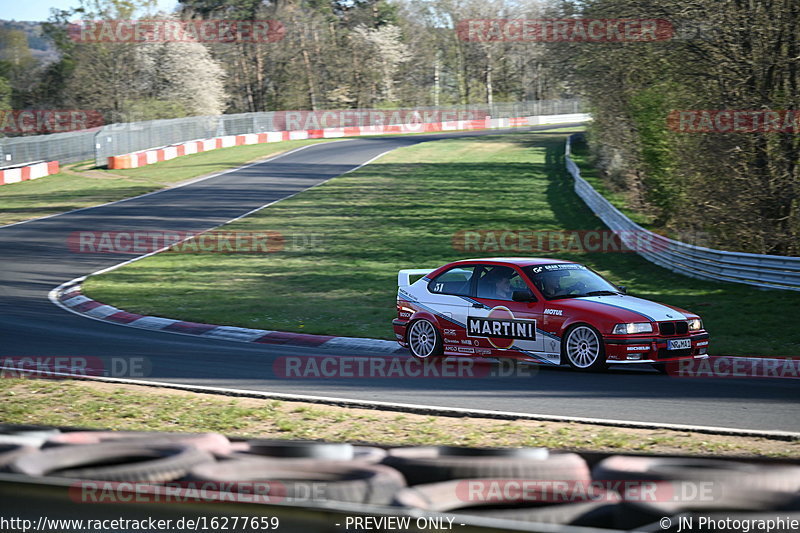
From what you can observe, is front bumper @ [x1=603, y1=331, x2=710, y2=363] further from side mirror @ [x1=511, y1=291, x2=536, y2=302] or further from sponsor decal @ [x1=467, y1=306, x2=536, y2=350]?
side mirror @ [x1=511, y1=291, x2=536, y2=302]

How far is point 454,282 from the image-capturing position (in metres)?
11.2

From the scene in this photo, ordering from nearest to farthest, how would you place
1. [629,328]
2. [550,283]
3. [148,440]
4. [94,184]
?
1. [148,440]
2. [629,328]
3. [550,283]
4. [94,184]

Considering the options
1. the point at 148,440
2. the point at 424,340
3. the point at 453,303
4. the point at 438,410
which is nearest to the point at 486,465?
the point at 148,440

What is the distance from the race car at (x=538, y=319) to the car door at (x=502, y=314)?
0.01 meters

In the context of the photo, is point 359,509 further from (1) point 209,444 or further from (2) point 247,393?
(2) point 247,393

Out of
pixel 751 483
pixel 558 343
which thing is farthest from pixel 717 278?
pixel 751 483

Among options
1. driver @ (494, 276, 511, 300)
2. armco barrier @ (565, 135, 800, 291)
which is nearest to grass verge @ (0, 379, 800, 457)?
driver @ (494, 276, 511, 300)

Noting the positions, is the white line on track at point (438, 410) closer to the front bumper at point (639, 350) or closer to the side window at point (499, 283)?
the front bumper at point (639, 350)

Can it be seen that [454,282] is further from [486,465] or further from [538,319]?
[486,465]

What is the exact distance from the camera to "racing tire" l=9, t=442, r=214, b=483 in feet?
15.2

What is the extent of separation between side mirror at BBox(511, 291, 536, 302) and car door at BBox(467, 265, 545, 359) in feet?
0.16

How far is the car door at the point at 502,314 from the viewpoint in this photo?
10297mm

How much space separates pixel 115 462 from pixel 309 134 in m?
59.8

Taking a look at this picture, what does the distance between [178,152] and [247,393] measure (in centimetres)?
4175
